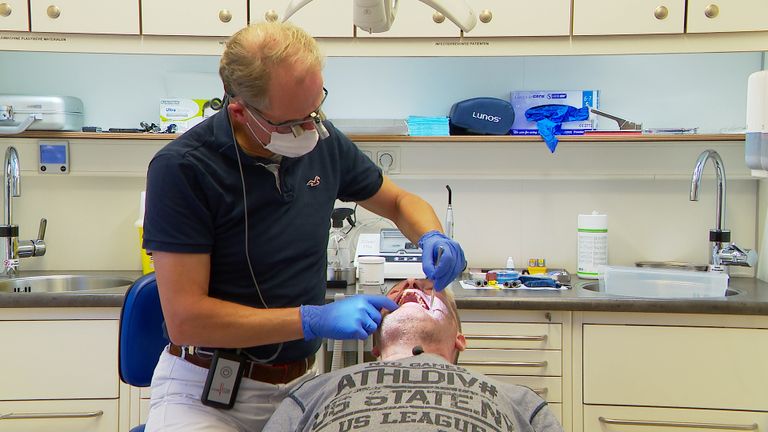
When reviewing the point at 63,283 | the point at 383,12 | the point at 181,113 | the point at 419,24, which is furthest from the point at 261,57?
the point at 63,283

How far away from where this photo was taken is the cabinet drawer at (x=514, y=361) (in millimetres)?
2242

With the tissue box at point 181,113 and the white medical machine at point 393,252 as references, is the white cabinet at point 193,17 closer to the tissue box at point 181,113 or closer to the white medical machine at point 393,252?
the tissue box at point 181,113

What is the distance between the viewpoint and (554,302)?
2.19m

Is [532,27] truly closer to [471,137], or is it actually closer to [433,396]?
[471,137]

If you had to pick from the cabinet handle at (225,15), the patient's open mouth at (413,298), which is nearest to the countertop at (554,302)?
the patient's open mouth at (413,298)

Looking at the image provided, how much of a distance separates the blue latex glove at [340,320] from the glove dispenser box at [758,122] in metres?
1.62

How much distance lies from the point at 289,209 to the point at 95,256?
1.65 metres

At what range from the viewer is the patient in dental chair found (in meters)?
1.23

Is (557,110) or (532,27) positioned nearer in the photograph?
(532,27)

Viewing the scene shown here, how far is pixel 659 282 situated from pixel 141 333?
1725 millimetres

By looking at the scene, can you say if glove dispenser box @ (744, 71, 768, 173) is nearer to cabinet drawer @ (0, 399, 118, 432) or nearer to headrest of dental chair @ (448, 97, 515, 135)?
headrest of dental chair @ (448, 97, 515, 135)

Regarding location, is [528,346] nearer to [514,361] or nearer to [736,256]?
[514,361]

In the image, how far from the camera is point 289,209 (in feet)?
4.91

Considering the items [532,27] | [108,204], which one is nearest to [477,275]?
[532,27]
